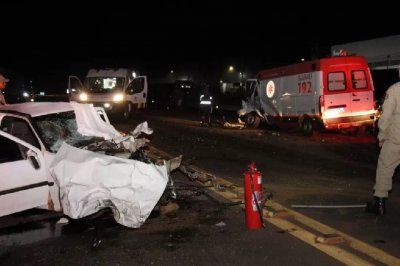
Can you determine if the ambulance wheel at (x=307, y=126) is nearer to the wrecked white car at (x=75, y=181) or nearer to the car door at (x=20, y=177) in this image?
the wrecked white car at (x=75, y=181)

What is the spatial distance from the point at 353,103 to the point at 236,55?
144 ft

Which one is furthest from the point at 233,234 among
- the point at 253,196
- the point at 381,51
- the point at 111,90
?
the point at 381,51

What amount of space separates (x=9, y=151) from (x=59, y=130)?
1.25 meters

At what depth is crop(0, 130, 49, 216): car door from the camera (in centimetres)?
540

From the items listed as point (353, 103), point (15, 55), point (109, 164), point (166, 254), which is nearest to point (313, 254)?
point (166, 254)

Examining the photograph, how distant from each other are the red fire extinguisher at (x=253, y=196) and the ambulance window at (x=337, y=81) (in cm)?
1000

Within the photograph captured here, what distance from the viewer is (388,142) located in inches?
232

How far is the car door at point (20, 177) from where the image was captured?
5.40m

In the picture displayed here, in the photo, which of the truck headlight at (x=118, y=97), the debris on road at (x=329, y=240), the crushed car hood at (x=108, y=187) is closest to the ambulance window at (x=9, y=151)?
the crushed car hood at (x=108, y=187)

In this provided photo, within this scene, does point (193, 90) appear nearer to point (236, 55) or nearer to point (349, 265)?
point (236, 55)

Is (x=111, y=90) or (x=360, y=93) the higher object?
(x=111, y=90)

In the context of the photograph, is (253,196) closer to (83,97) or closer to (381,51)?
(83,97)

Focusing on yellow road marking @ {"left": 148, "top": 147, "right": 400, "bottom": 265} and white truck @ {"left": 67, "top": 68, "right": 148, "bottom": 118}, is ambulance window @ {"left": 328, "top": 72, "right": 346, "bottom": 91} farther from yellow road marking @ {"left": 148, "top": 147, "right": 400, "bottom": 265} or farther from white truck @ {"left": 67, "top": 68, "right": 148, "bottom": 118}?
white truck @ {"left": 67, "top": 68, "right": 148, "bottom": 118}

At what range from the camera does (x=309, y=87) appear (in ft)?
50.0
